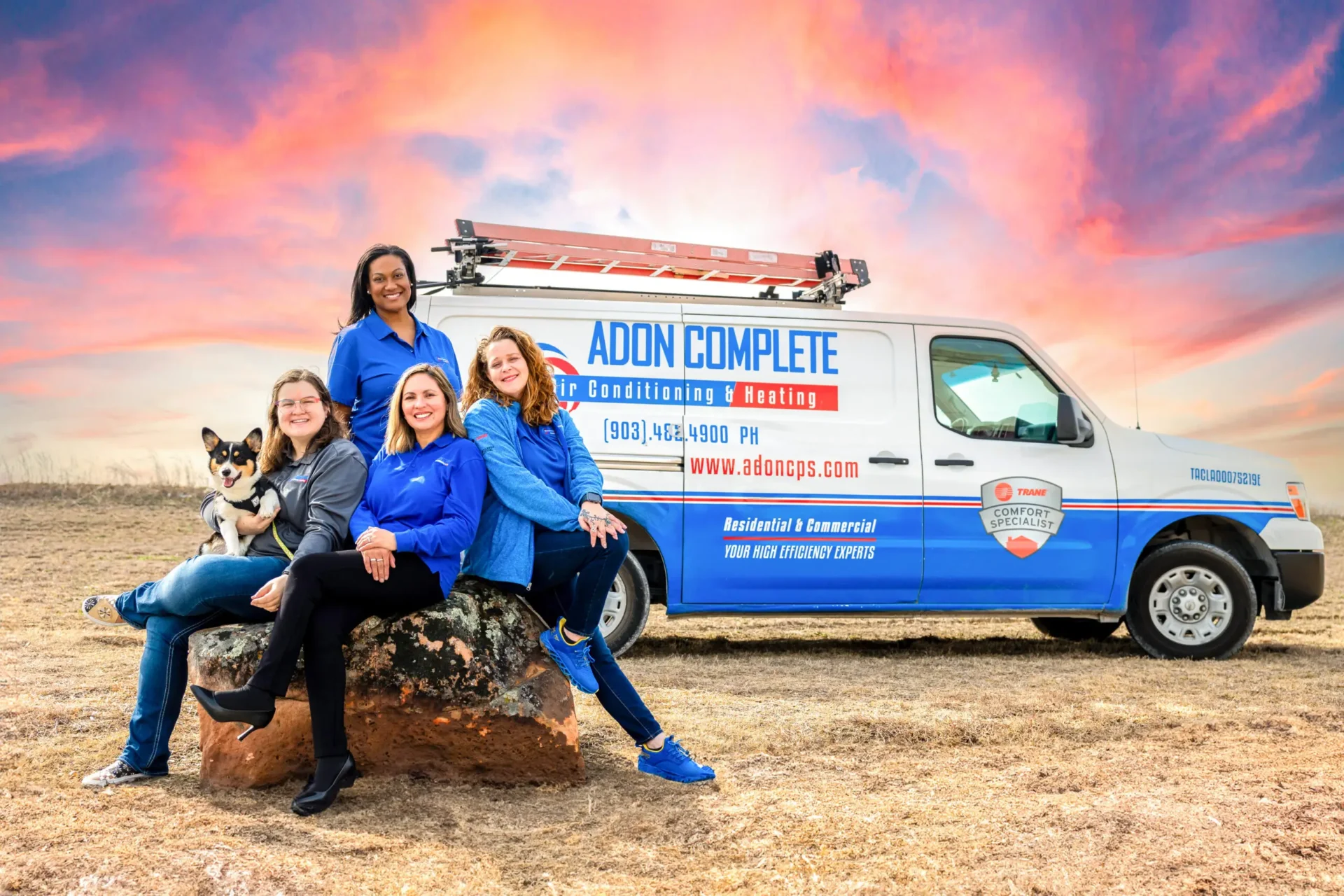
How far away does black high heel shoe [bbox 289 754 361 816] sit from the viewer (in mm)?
3537

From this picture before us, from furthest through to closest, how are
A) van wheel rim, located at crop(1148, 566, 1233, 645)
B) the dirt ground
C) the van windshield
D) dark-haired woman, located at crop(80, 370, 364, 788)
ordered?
van wheel rim, located at crop(1148, 566, 1233, 645)
the van windshield
dark-haired woman, located at crop(80, 370, 364, 788)
the dirt ground

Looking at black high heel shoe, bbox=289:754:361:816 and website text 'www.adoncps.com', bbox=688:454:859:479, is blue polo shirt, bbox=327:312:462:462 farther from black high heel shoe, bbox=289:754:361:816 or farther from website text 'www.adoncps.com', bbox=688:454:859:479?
website text 'www.adoncps.com', bbox=688:454:859:479

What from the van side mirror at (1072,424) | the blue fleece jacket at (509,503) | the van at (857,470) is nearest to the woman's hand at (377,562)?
the blue fleece jacket at (509,503)

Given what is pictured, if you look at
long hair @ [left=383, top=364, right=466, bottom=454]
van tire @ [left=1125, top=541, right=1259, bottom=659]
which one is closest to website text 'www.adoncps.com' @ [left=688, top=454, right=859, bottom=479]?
van tire @ [left=1125, top=541, right=1259, bottom=659]

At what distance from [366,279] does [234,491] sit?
Result: 3.53ft

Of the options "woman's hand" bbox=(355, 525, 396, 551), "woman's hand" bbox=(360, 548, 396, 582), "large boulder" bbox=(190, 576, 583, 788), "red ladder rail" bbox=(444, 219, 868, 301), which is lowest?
"large boulder" bbox=(190, 576, 583, 788)

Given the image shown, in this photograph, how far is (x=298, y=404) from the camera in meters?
4.05

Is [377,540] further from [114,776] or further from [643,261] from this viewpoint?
[643,261]

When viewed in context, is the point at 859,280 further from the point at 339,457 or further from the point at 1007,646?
the point at 339,457

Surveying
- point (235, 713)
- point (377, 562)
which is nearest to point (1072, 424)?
point (377, 562)

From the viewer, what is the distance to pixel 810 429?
6.75m

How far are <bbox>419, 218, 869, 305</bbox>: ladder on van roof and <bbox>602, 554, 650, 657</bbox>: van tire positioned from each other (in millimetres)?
1879

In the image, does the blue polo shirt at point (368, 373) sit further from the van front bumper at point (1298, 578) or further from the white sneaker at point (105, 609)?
the van front bumper at point (1298, 578)

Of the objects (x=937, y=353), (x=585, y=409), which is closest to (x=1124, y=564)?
(x=937, y=353)
